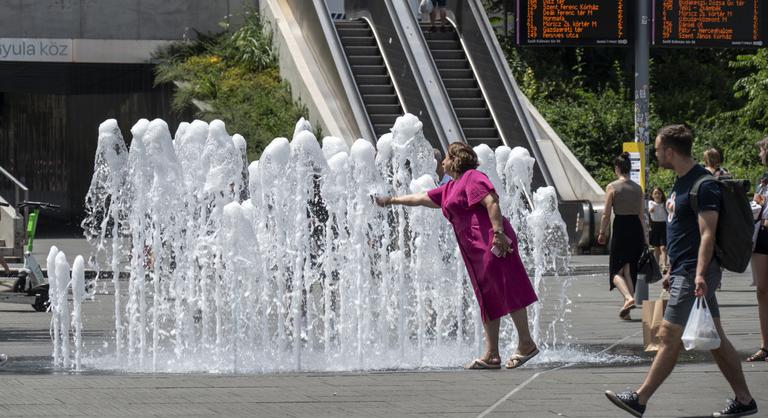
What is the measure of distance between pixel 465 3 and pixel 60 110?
1218 centimetres

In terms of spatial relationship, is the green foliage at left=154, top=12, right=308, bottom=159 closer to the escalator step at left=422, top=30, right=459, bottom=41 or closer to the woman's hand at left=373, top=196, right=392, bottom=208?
the escalator step at left=422, top=30, right=459, bottom=41

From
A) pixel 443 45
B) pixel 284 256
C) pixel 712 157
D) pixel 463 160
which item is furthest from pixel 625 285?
pixel 443 45

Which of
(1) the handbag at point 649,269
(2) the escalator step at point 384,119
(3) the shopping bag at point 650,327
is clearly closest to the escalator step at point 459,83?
(2) the escalator step at point 384,119

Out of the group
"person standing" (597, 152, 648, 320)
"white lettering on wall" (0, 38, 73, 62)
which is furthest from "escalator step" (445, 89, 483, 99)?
"person standing" (597, 152, 648, 320)

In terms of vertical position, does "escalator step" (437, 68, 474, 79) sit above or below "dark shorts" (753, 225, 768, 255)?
above

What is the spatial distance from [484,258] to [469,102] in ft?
69.6

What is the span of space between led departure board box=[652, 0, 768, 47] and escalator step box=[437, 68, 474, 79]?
22.9 ft

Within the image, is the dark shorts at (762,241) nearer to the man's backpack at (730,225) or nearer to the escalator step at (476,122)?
the man's backpack at (730,225)

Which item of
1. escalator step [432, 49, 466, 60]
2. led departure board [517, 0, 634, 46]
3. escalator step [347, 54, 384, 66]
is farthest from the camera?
escalator step [432, 49, 466, 60]

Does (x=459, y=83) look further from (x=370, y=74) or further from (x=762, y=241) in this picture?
(x=762, y=241)

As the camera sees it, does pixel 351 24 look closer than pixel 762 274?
No

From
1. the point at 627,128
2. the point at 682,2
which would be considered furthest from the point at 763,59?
the point at 682,2

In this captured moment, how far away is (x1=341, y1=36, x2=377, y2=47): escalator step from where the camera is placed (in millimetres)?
33281

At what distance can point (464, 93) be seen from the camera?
1267 inches
